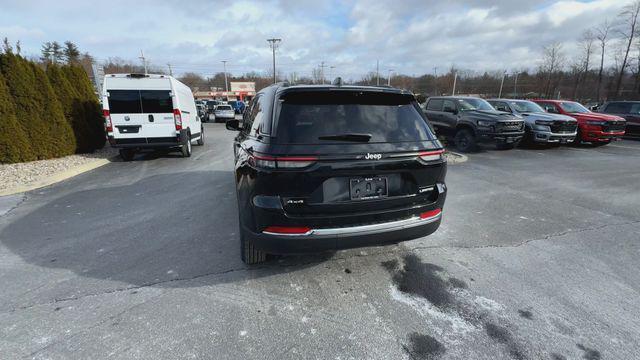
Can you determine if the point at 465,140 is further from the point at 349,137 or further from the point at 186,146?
the point at 349,137

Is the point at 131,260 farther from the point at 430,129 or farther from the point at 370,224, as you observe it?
the point at 430,129

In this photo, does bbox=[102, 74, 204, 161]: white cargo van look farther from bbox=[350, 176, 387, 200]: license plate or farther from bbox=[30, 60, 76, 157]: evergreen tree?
bbox=[350, 176, 387, 200]: license plate

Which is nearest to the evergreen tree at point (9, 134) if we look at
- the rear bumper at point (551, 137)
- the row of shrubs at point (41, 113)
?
the row of shrubs at point (41, 113)

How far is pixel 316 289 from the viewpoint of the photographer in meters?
2.93

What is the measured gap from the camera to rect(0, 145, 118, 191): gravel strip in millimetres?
6863

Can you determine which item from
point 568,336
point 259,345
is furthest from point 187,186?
point 568,336

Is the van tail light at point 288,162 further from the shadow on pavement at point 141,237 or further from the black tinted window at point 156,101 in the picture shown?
the black tinted window at point 156,101

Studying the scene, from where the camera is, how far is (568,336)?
235cm

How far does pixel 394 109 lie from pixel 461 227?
238 cm

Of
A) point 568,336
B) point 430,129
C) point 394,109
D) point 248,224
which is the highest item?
point 394,109

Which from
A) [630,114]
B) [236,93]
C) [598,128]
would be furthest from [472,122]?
[236,93]

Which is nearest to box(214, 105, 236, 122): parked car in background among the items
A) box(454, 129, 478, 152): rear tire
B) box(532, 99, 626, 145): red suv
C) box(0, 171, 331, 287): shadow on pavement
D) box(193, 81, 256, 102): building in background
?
box(454, 129, 478, 152): rear tire

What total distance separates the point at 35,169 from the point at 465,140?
12854 millimetres

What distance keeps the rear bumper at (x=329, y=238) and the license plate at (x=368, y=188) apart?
0.84ft
